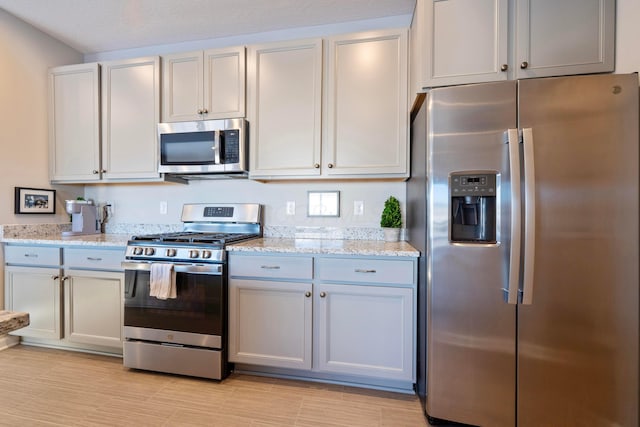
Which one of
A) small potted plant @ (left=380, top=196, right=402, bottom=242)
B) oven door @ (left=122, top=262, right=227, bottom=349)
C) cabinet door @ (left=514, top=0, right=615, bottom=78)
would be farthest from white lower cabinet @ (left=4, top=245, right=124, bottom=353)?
cabinet door @ (left=514, top=0, right=615, bottom=78)

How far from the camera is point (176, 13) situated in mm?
2248

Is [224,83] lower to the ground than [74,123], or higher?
higher

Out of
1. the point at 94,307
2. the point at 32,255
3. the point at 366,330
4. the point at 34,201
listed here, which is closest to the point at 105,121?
the point at 34,201

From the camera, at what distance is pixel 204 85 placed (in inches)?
91.6

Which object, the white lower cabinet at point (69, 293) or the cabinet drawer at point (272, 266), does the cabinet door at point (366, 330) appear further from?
the white lower cabinet at point (69, 293)

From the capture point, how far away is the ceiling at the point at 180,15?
215 centimetres

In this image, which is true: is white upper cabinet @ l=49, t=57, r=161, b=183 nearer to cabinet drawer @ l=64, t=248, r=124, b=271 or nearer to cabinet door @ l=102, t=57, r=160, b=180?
cabinet door @ l=102, t=57, r=160, b=180

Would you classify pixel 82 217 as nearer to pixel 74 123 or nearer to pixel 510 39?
pixel 74 123

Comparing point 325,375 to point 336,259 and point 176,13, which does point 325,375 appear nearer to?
point 336,259

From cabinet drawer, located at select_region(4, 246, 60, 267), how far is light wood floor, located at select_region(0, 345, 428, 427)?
747mm

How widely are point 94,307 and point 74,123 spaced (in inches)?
64.7

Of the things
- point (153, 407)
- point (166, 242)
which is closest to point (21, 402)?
point (153, 407)

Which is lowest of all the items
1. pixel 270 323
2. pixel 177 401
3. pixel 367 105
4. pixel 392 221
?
pixel 177 401

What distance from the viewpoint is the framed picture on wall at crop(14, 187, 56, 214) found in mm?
2434
